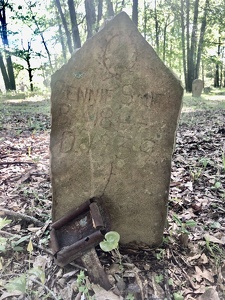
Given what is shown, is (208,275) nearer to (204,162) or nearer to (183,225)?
(183,225)

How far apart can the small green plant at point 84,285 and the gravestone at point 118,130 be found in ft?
1.41

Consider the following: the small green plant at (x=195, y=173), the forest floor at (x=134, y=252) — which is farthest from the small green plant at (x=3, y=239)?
the small green plant at (x=195, y=173)

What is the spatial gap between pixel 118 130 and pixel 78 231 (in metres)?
0.73

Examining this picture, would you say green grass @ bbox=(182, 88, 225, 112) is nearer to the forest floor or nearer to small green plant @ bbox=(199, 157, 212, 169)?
small green plant @ bbox=(199, 157, 212, 169)

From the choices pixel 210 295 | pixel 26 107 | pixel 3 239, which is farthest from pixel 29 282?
pixel 26 107

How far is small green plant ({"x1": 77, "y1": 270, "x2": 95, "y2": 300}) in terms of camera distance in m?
1.63

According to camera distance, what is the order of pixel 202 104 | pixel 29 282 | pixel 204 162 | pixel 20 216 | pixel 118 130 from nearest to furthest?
1. pixel 29 282
2. pixel 118 130
3. pixel 20 216
4. pixel 204 162
5. pixel 202 104

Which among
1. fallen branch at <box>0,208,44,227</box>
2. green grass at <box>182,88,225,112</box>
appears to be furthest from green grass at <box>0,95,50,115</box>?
fallen branch at <box>0,208,44,227</box>

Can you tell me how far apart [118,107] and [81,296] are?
1164 millimetres

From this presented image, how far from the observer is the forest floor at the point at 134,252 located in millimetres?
1687

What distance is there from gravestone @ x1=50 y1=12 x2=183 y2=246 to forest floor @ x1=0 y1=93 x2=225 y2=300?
219 millimetres

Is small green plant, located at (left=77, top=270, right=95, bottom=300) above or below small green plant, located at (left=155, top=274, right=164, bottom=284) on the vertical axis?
above

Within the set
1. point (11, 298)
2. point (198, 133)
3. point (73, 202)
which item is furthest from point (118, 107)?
point (198, 133)

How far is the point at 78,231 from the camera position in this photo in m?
1.89
